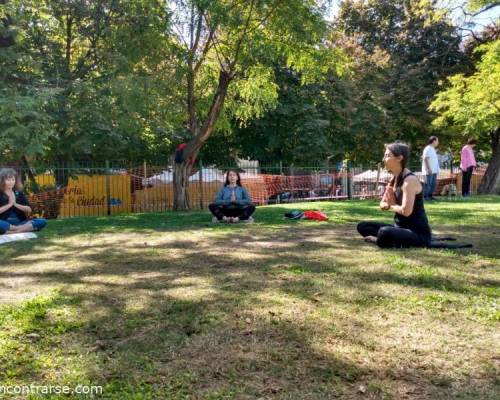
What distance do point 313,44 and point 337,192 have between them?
8561 mm

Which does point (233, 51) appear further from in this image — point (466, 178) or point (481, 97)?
point (481, 97)

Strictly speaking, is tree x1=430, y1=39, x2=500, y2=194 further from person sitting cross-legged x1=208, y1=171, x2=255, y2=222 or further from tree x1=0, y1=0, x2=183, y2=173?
person sitting cross-legged x1=208, y1=171, x2=255, y2=222

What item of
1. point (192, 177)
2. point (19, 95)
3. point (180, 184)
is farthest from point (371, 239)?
point (192, 177)

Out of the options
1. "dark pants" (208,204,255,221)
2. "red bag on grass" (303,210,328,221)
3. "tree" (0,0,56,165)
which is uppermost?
"tree" (0,0,56,165)

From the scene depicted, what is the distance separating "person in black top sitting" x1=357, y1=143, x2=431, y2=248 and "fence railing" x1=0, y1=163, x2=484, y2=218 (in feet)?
38.7

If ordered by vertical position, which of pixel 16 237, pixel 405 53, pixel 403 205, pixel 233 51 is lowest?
pixel 16 237

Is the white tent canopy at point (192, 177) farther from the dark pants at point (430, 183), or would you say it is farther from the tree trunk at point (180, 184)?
the dark pants at point (430, 183)

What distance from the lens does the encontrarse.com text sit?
8.17 ft

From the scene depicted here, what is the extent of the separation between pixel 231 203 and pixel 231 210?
19 cm

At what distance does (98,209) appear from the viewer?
56.7ft

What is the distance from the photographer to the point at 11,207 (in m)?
8.52

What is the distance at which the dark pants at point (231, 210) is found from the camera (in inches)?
409

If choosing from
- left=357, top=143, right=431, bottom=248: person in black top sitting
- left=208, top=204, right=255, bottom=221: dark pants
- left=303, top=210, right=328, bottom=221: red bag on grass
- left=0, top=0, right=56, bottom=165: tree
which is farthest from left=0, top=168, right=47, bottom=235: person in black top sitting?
left=357, top=143, right=431, bottom=248: person in black top sitting

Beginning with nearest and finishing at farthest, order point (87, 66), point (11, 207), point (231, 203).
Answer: point (11, 207)
point (231, 203)
point (87, 66)
